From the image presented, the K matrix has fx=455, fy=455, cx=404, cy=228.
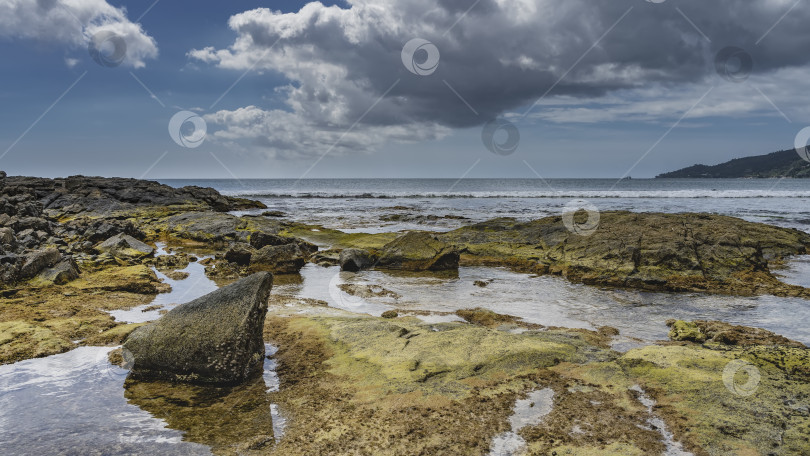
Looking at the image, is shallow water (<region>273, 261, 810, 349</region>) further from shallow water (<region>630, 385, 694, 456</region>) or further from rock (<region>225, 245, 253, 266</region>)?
shallow water (<region>630, 385, 694, 456</region>)

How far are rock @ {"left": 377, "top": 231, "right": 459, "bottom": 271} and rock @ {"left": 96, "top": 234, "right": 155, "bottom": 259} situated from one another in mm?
10055

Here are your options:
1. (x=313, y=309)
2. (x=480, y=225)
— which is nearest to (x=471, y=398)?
(x=313, y=309)

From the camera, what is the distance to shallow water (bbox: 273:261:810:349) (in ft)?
37.8

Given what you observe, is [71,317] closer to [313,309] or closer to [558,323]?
[313,309]

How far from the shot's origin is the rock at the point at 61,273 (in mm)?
13055

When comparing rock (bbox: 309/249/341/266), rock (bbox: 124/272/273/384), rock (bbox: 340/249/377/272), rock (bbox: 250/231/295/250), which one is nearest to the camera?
rock (bbox: 124/272/273/384)

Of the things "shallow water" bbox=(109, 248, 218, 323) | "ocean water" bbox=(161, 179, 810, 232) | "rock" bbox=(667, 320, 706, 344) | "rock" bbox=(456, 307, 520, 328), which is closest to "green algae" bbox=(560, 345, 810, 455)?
"rock" bbox=(667, 320, 706, 344)

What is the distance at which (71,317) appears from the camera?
400 inches

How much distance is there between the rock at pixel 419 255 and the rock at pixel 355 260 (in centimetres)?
47

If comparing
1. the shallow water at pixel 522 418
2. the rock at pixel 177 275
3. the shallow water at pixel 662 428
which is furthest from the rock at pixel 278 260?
the shallow water at pixel 662 428

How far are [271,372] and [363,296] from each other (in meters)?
7.05

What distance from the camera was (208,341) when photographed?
7309mm

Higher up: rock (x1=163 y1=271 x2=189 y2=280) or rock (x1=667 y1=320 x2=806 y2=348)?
rock (x1=163 y1=271 x2=189 y2=280)

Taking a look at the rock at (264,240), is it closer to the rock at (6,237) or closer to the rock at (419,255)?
the rock at (419,255)
